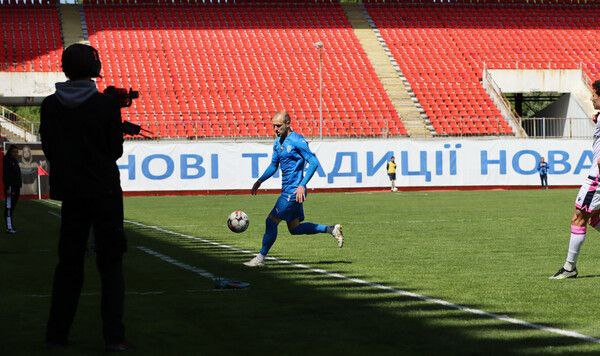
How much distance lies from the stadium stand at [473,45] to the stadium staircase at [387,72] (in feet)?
1.77

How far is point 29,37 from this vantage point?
53.8m

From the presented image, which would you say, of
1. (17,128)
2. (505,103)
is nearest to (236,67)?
(17,128)

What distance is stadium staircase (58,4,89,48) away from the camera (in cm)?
5441

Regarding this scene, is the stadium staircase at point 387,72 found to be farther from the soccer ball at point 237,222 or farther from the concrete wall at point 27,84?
the soccer ball at point 237,222

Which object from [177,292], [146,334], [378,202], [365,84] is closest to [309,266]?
[177,292]

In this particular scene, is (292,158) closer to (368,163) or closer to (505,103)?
(368,163)

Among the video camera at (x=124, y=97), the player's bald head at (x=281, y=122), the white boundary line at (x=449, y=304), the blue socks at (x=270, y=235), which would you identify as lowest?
the white boundary line at (x=449, y=304)

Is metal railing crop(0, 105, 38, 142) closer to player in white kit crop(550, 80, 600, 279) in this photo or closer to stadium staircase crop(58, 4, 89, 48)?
stadium staircase crop(58, 4, 89, 48)

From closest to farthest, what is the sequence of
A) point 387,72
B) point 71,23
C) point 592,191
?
point 592,191, point 387,72, point 71,23

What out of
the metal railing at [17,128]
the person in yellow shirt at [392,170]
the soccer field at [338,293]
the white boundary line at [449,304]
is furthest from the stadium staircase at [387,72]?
the white boundary line at [449,304]

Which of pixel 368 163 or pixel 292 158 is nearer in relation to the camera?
pixel 292 158

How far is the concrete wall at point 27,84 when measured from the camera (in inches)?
1937

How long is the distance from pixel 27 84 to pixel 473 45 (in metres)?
23.3

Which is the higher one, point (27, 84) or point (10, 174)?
point (27, 84)
